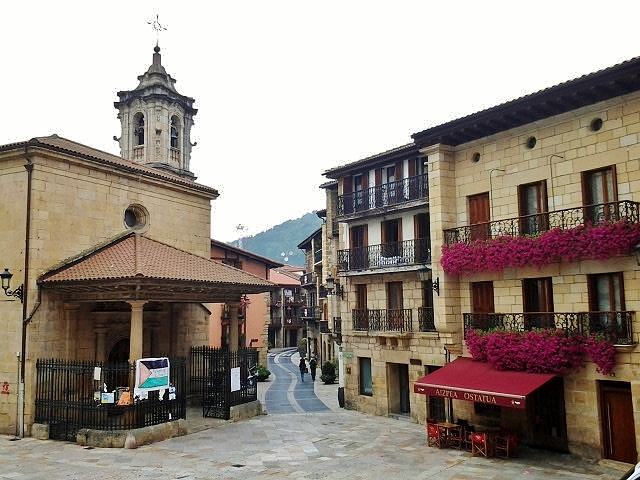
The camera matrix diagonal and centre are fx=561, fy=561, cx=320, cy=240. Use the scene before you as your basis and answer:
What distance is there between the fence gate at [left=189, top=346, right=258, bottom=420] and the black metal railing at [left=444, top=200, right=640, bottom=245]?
9.33 meters

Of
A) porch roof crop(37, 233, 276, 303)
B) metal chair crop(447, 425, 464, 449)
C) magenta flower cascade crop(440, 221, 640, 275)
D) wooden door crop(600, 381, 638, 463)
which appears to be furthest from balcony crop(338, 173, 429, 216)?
wooden door crop(600, 381, 638, 463)

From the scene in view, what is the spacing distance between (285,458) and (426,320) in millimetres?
8157

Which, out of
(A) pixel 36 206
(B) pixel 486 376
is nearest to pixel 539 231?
(B) pixel 486 376

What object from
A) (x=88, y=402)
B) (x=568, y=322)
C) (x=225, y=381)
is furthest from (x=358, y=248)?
(x=88, y=402)

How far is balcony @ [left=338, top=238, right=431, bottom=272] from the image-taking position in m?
21.6

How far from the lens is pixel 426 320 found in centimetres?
2131

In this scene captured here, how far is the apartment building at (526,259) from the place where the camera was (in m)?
14.5

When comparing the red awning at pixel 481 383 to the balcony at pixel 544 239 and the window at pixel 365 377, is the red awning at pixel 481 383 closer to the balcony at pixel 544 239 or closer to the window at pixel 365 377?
the balcony at pixel 544 239

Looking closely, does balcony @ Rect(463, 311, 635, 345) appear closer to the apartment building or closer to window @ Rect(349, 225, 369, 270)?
the apartment building

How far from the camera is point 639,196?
14.1 meters

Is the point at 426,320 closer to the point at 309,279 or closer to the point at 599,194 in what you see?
the point at 599,194

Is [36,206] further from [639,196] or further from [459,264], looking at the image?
[639,196]

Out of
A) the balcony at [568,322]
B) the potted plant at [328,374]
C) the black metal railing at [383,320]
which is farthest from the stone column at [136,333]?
the potted plant at [328,374]

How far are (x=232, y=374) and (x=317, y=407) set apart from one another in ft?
19.0
